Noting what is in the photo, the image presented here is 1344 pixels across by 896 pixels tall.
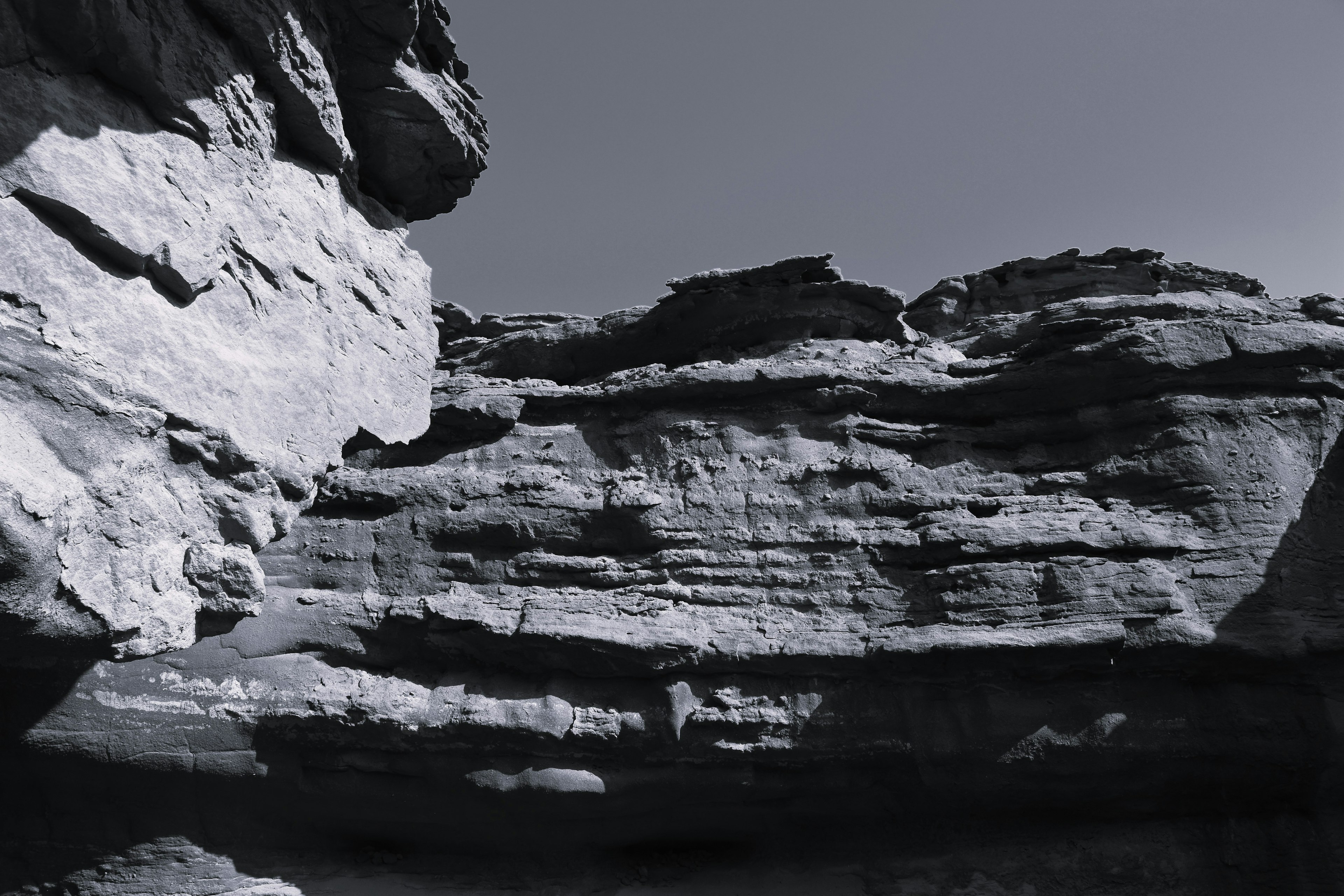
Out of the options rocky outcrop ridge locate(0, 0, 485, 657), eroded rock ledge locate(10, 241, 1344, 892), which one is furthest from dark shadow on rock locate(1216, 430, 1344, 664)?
rocky outcrop ridge locate(0, 0, 485, 657)

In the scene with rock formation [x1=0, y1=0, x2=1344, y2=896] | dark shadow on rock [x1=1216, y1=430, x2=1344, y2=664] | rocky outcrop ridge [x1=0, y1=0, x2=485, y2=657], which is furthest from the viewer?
dark shadow on rock [x1=1216, y1=430, x2=1344, y2=664]

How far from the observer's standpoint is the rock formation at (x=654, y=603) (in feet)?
19.7

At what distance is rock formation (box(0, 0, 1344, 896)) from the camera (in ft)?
19.7

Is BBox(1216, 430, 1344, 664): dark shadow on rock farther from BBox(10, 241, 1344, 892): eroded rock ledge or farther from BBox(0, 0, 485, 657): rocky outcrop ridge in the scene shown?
BBox(0, 0, 485, 657): rocky outcrop ridge

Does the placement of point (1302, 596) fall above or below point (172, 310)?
below

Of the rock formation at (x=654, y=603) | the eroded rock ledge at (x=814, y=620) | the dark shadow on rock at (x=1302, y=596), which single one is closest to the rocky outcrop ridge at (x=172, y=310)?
the rock formation at (x=654, y=603)

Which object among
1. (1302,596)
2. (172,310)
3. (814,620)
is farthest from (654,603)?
(1302,596)

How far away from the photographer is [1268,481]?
275 inches

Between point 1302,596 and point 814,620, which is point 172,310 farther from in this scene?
point 1302,596

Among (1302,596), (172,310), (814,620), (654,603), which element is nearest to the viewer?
(172,310)

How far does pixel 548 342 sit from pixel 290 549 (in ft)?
11.8

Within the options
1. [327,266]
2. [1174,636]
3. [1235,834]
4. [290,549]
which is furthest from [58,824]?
[1235,834]

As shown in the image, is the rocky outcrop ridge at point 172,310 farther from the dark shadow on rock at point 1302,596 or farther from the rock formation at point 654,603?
the dark shadow on rock at point 1302,596

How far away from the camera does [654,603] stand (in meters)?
6.87
